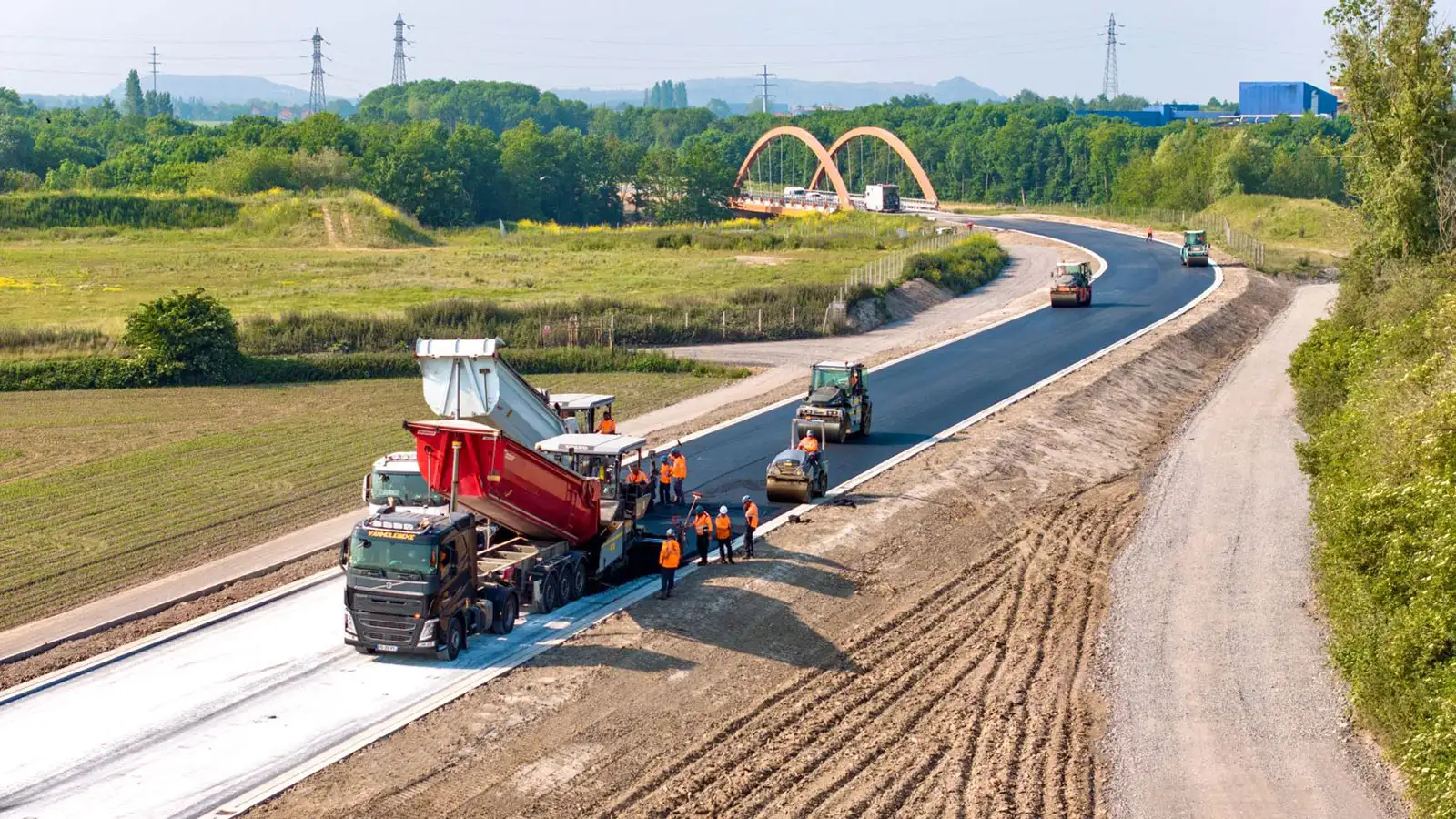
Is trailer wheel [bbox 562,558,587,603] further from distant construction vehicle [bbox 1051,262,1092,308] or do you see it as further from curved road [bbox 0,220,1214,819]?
distant construction vehicle [bbox 1051,262,1092,308]

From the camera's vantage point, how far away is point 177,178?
144500 mm

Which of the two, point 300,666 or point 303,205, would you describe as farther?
point 303,205

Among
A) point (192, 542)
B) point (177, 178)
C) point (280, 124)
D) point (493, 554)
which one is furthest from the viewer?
point (280, 124)

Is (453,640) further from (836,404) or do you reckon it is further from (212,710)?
(836,404)

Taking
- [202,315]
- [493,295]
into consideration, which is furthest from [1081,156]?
[202,315]

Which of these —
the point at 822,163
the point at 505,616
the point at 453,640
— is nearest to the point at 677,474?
the point at 505,616

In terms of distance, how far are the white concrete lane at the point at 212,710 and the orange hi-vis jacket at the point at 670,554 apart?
1.45 m

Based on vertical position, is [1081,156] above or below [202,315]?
above

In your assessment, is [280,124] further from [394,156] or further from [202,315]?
[202,315]

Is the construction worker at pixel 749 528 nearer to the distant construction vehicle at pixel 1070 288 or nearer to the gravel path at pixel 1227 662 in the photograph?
the gravel path at pixel 1227 662

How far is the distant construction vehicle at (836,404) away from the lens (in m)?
44.0

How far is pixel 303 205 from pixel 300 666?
107218 millimetres

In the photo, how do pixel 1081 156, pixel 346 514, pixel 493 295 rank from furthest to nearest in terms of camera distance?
pixel 1081 156 < pixel 493 295 < pixel 346 514

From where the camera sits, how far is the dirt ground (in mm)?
21500
